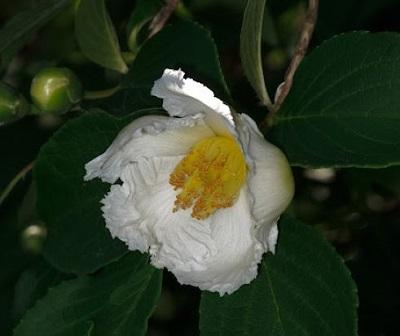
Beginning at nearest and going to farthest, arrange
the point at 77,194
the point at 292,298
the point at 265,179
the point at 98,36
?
the point at 265,179 < the point at 292,298 < the point at 77,194 < the point at 98,36

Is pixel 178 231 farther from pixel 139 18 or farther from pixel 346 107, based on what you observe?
pixel 139 18

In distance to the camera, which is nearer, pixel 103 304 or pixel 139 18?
pixel 103 304

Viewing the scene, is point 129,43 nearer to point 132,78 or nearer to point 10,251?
point 132,78

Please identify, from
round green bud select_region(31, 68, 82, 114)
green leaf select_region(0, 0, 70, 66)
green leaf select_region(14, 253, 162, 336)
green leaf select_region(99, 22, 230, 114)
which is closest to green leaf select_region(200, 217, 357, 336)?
green leaf select_region(14, 253, 162, 336)

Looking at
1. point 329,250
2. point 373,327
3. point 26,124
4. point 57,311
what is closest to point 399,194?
point 373,327

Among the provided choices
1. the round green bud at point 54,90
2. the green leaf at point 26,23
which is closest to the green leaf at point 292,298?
the round green bud at point 54,90

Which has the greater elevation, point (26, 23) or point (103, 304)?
point (26, 23)

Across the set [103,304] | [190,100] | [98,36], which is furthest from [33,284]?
[190,100]
